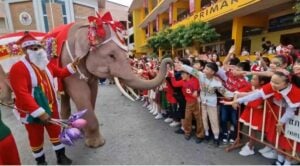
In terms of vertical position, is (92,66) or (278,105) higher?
(92,66)

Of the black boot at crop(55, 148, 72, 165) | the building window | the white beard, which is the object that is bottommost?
the black boot at crop(55, 148, 72, 165)

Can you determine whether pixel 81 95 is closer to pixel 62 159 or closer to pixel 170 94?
pixel 62 159

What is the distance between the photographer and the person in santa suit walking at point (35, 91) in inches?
102

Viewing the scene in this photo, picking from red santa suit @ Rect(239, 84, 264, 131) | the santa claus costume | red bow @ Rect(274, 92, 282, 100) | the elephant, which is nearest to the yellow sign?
red santa suit @ Rect(239, 84, 264, 131)

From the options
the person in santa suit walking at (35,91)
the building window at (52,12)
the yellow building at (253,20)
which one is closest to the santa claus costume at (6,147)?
the person in santa suit walking at (35,91)

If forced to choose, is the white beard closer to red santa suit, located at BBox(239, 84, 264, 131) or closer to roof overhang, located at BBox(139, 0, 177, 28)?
red santa suit, located at BBox(239, 84, 264, 131)

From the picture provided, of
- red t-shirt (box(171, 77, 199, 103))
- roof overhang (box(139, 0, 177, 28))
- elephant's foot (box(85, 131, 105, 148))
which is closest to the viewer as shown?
elephant's foot (box(85, 131, 105, 148))

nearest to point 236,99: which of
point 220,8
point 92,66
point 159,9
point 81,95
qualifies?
point 92,66

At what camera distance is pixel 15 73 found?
2.61 m

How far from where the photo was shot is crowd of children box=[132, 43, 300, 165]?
2.74 meters

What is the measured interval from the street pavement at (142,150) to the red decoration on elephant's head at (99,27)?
1.62m

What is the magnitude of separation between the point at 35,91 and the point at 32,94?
0.05 meters

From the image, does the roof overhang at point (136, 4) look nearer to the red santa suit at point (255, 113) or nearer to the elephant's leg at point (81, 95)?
the elephant's leg at point (81, 95)

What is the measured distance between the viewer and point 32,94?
8.81 ft
